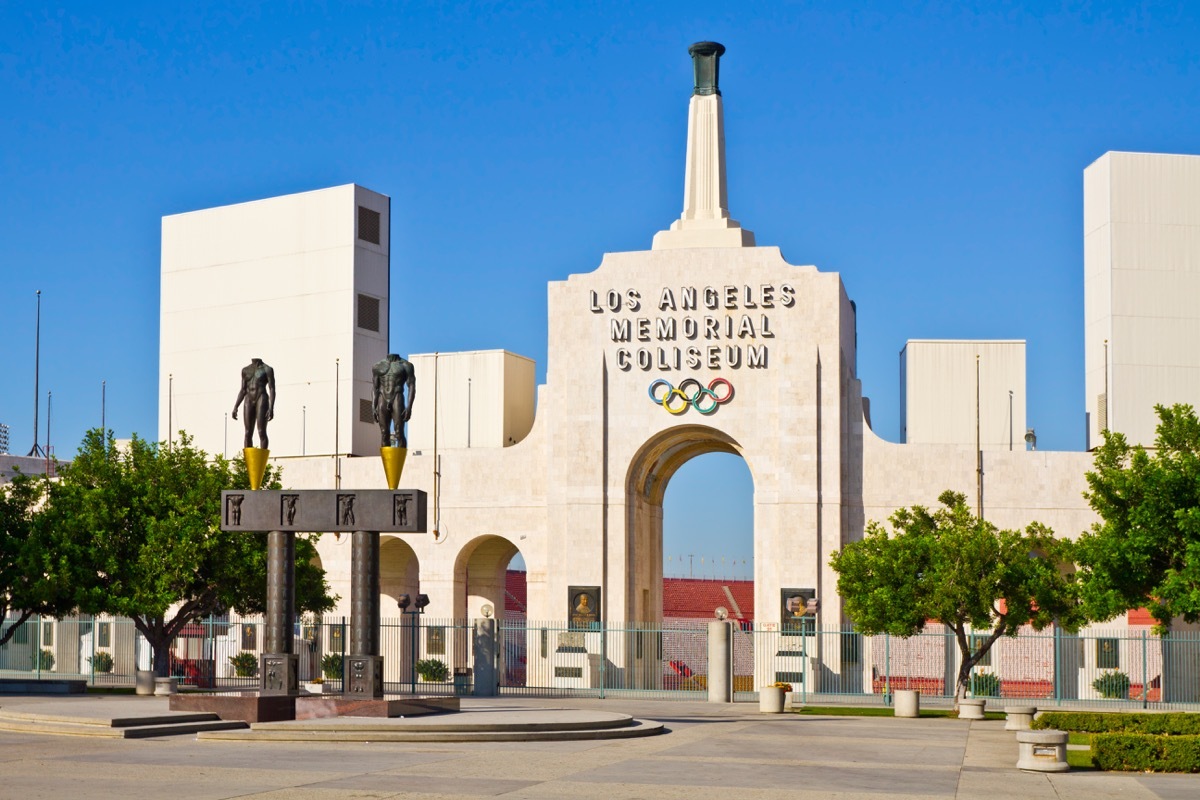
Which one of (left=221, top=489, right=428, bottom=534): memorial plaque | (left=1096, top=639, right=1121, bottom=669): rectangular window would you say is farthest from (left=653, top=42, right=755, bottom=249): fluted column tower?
(left=221, top=489, right=428, bottom=534): memorial plaque

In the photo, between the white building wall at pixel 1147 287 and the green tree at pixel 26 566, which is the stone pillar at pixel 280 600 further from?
the white building wall at pixel 1147 287

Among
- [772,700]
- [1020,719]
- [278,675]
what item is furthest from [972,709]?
[278,675]

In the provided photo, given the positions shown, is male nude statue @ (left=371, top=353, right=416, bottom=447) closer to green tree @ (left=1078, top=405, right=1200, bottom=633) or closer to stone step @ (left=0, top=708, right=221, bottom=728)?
stone step @ (left=0, top=708, right=221, bottom=728)

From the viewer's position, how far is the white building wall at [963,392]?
6600 centimetres

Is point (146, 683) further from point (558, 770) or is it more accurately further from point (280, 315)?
point (280, 315)

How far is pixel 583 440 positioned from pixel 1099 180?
77.2 feet

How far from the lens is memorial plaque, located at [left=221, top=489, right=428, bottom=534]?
117 feet

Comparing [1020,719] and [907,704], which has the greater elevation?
[1020,719]

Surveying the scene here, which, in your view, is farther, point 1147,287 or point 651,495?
point 651,495

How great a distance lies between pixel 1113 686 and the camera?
5731 centimetres

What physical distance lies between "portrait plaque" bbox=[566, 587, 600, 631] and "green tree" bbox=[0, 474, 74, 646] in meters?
19.2

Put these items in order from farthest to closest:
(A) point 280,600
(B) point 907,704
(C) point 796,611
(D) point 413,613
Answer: (C) point 796,611, (D) point 413,613, (B) point 907,704, (A) point 280,600

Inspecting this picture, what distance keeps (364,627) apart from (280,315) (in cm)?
4095

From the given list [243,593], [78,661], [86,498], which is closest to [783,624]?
[243,593]
